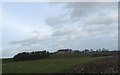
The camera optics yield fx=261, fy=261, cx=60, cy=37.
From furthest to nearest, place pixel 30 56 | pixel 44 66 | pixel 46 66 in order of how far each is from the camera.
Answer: pixel 30 56 < pixel 44 66 < pixel 46 66

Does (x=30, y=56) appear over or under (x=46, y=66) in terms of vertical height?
over

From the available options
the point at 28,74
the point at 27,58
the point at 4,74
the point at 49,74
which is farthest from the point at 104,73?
the point at 27,58

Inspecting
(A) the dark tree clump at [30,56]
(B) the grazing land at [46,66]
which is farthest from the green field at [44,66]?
(A) the dark tree clump at [30,56]

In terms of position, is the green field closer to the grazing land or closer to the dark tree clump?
the grazing land

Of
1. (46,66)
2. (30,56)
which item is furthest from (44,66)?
(30,56)

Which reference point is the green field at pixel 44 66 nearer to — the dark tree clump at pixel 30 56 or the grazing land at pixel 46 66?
the grazing land at pixel 46 66

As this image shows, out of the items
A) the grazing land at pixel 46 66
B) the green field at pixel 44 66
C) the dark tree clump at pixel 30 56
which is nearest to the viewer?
the grazing land at pixel 46 66

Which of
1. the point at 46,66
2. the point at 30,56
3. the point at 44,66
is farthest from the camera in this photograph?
the point at 30,56

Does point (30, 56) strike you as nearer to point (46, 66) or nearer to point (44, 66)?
point (44, 66)

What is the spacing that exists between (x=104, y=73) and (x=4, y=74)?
61.6 feet

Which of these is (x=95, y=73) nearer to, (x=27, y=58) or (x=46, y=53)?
(x=27, y=58)

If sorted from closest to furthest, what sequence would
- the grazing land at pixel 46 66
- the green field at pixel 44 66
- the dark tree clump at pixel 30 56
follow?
1. the grazing land at pixel 46 66
2. the green field at pixel 44 66
3. the dark tree clump at pixel 30 56

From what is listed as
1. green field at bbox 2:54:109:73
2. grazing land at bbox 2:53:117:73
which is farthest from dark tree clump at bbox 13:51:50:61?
green field at bbox 2:54:109:73

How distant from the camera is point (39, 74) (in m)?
39.1
